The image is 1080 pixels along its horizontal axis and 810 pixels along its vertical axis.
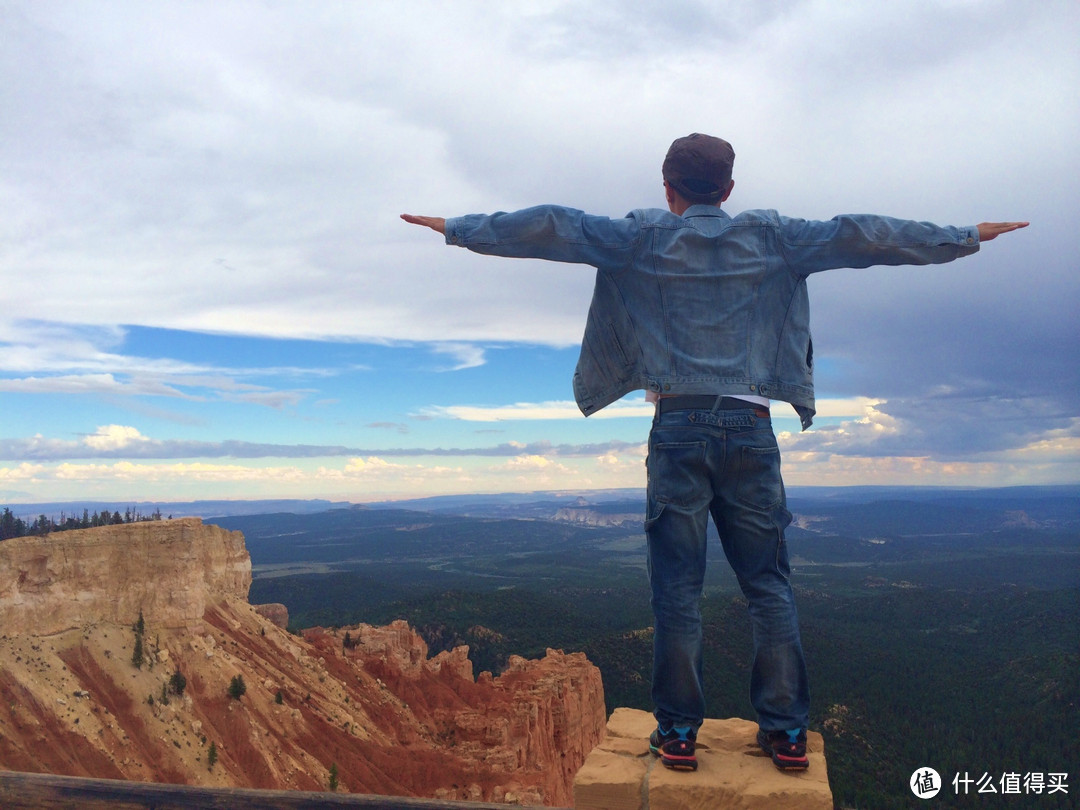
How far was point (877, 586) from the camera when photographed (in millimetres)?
96812

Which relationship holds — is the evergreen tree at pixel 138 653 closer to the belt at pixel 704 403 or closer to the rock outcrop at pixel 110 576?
the rock outcrop at pixel 110 576

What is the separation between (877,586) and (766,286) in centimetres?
10525

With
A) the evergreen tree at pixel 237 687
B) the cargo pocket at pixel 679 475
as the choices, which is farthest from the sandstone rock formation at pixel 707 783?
the evergreen tree at pixel 237 687

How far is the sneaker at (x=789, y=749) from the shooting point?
12.9 feet

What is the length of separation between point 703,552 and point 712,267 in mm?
1664

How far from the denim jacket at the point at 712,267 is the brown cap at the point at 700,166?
259 mm

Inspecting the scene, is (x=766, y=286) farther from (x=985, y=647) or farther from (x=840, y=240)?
(x=985, y=647)

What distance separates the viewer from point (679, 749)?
4000 millimetres

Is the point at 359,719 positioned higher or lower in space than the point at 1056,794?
higher

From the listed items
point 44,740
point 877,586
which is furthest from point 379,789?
point 877,586

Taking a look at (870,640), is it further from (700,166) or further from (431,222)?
(431,222)

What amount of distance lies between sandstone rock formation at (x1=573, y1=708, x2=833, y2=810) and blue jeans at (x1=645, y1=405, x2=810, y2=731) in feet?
0.78

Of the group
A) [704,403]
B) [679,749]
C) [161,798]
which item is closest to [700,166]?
[704,403]

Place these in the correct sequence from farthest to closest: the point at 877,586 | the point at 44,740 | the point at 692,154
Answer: the point at 877,586, the point at 44,740, the point at 692,154
